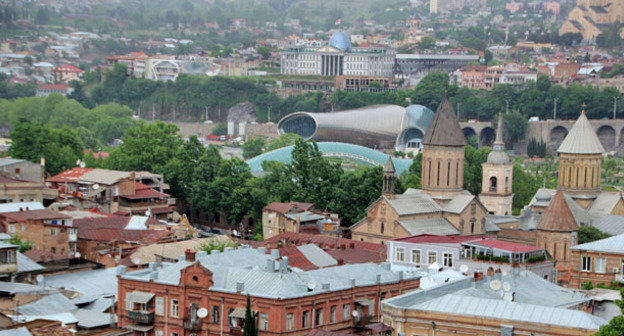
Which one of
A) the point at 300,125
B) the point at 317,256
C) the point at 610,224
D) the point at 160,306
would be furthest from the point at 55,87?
the point at 160,306

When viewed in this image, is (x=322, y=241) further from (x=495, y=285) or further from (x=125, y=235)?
(x=495, y=285)

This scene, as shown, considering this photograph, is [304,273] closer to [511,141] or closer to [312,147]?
[312,147]

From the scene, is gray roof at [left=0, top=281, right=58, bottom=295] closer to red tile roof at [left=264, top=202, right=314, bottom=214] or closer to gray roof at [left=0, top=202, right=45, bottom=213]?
gray roof at [left=0, top=202, right=45, bottom=213]

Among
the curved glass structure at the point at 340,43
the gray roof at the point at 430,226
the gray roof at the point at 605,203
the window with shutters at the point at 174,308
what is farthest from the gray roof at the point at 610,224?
the curved glass structure at the point at 340,43

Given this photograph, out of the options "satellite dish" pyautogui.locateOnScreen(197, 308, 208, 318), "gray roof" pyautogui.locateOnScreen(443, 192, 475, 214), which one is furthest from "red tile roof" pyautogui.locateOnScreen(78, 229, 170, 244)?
"satellite dish" pyautogui.locateOnScreen(197, 308, 208, 318)

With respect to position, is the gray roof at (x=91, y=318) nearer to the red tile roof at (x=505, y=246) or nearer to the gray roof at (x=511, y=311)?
the gray roof at (x=511, y=311)

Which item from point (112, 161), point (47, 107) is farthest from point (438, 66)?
point (112, 161)

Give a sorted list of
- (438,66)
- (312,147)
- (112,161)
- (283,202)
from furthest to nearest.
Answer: (438,66)
(112,161)
(312,147)
(283,202)
